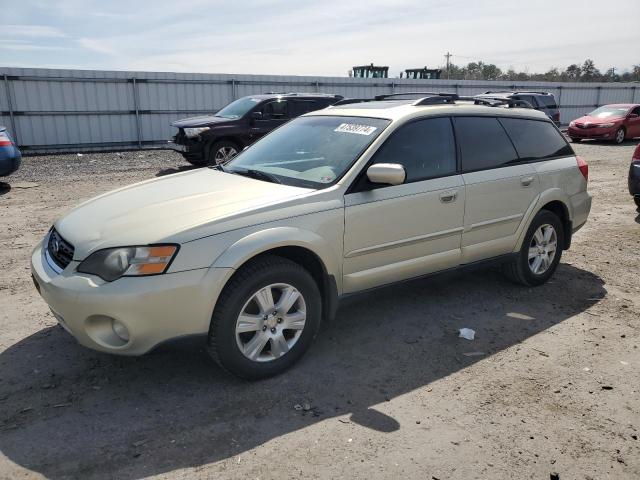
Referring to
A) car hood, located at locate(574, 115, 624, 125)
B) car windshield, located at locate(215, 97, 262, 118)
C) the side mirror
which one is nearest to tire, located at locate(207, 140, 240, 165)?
car windshield, located at locate(215, 97, 262, 118)

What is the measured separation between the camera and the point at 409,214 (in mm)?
4082

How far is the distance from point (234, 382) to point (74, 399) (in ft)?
3.13

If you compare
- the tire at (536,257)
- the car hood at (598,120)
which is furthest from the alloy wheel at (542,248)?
the car hood at (598,120)

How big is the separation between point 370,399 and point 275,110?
33.0ft

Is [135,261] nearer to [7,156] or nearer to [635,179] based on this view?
[635,179]

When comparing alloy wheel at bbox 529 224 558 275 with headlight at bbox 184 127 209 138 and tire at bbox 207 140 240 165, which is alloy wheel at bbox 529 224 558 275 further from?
headlight at bbox 184 127 209 138

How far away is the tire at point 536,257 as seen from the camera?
510 centimetres

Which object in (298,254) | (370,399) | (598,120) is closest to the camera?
(370,399)

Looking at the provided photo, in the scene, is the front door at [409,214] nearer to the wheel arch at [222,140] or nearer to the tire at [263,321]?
the tire at [263,321]

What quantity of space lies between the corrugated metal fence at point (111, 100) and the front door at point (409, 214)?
14.5 m

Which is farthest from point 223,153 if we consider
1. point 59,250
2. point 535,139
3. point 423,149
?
point 59,250

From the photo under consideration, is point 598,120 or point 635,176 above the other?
point 598,120

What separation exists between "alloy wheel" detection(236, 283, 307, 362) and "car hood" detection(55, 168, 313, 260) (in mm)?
509

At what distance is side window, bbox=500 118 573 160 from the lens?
503cm
